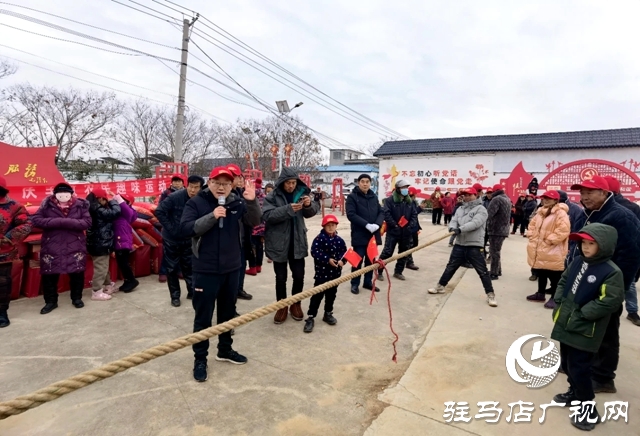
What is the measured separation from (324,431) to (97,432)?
138 cm

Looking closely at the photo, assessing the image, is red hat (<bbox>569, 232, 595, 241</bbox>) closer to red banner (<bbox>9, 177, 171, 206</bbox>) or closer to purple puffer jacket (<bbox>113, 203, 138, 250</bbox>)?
purple puffer jacket (<bbox>113, 203, 138, 250</bbox>)

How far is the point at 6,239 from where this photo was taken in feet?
11.6

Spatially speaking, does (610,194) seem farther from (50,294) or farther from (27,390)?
(50,294)

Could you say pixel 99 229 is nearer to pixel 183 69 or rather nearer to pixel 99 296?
pixel 99 296

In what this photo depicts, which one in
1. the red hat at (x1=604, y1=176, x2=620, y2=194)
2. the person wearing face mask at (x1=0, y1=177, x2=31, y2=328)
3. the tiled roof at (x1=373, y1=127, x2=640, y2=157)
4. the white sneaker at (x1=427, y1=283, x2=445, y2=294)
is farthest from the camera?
the tiled roof at (x1=373, y1=127, x2=640, y2=157)

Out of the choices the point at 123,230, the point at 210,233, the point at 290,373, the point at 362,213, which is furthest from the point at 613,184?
the point at 123,230

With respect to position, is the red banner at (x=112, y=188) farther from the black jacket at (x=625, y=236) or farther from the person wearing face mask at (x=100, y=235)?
the black jacket at (x=625, y=236)

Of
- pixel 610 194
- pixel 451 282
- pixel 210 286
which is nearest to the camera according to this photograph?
pixel 210 286

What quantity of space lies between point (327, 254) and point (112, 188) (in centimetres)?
765

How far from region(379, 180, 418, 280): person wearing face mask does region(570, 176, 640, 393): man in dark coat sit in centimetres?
285

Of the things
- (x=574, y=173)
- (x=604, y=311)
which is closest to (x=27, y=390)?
(x=604, y=311)

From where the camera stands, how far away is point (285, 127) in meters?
28.4

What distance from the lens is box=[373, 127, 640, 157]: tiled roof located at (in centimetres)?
1509

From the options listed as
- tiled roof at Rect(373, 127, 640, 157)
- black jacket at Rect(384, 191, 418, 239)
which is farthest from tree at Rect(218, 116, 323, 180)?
black jacket at Rect(384, 191, 418, 239)
